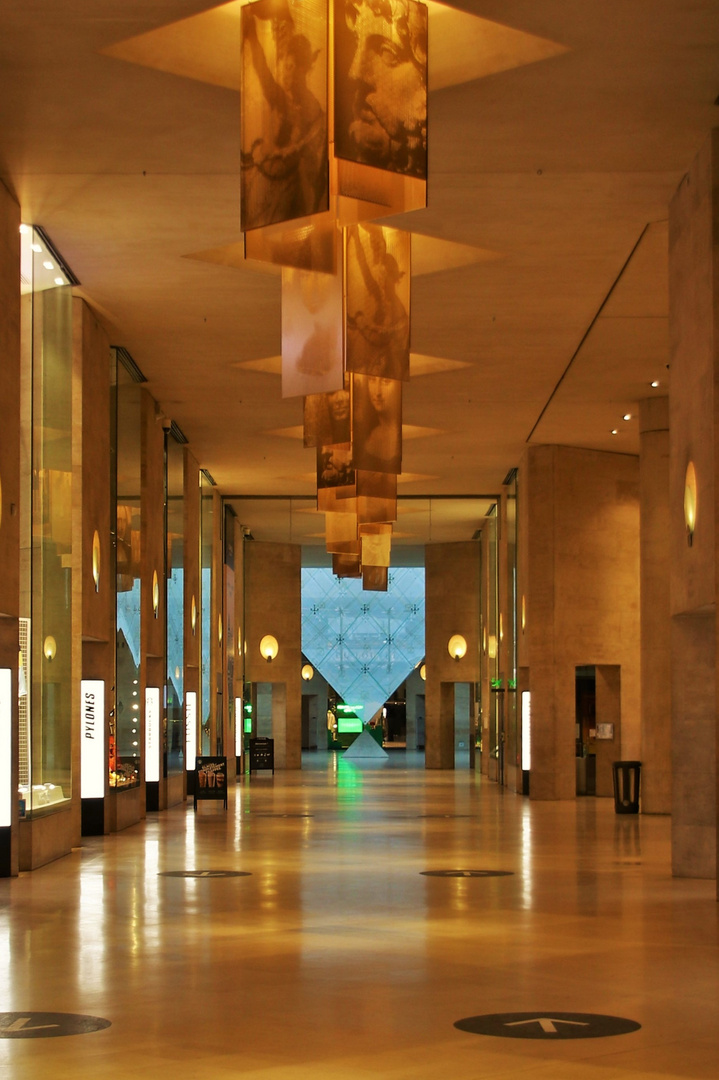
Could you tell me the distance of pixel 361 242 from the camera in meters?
12.2

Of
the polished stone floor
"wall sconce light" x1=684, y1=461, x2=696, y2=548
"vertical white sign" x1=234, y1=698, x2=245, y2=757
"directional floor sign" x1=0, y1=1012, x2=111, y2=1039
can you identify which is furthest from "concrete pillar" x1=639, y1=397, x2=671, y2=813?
"vertical white sign" x1=234, y1=698, x2=245, y2=757

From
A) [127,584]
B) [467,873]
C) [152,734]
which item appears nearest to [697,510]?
[467,873]

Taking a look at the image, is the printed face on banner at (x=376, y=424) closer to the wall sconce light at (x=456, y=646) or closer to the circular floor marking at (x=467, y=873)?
the circular floor marking at (x=467, y=873)

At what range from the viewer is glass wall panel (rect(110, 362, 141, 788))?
2172 centimetres

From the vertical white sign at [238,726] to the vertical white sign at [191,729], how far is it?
29.7 ft

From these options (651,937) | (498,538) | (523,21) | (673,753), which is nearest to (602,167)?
(523,21)

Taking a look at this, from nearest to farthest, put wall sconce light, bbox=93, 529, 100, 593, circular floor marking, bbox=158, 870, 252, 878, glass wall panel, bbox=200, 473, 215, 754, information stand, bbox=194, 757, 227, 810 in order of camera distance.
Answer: circular floor marking, bbox=158, 870, 252, 878 < wall sconce light, bbox=93, 529, 100, 593 < information stand, bbox=194, 757, 227, 810 < glass wall panel, bbox=200, 473, 215, 754

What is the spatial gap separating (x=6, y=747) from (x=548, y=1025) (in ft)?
29.1

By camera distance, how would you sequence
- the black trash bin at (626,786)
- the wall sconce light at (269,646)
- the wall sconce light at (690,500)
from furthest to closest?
the wall sconce light at (269,646), the black trash bin at (626,786), the wall sconce light at (690,500)

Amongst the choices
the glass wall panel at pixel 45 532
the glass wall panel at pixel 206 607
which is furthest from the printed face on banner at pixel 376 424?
the glass wall panel at pixel 206 607

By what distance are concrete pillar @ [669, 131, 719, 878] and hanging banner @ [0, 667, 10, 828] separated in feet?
22.5

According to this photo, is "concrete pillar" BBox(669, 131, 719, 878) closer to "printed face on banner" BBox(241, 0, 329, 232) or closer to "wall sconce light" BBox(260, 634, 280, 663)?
"printed face on banner" BBox(241, 0, 329, 232)

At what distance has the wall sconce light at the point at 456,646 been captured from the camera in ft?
156

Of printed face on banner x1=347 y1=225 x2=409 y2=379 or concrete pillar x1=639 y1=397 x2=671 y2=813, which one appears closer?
printed face on banner x1=347 y1=225 x2=409 y2=379
